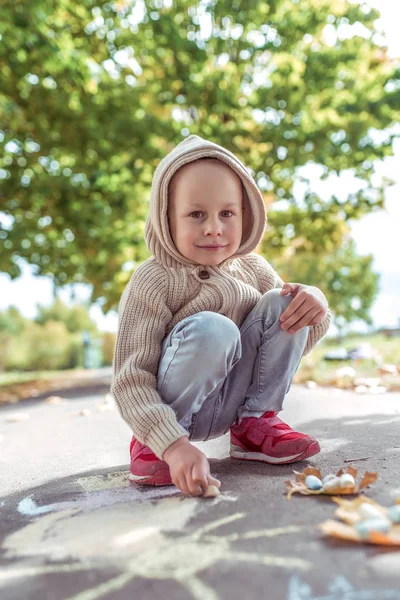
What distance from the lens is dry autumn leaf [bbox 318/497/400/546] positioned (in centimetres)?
106

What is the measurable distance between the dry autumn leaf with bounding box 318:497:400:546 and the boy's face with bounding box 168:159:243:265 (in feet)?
2.84

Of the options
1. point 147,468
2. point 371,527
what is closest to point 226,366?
point 147,468

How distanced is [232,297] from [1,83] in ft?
17.4

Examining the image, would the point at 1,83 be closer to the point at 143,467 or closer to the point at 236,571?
the point at 143,467

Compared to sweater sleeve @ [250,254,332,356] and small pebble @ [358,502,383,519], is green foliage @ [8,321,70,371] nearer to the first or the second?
sweater sleeve @ [250,254,332,356]

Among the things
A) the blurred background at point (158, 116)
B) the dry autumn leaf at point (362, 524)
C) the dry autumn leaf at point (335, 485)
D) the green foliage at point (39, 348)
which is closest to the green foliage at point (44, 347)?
the green foliage at point (39, 348)

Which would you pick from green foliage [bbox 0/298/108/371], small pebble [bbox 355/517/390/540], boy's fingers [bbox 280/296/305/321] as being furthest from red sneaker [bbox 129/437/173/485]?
green foliage [bbox 0/298/108/371]

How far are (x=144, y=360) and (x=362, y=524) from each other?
81 cm

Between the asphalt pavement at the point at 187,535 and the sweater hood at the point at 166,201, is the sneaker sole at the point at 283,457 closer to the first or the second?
the asphalt pavement at the point at 187,535

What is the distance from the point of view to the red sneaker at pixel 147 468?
1.63 m

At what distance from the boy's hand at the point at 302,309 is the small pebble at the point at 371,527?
2.51 ft

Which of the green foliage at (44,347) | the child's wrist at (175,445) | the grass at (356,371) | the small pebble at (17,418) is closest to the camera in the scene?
the child's wrist at (175,445)

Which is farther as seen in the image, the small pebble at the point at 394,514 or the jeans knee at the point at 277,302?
the jeans knee at the point at 277,302

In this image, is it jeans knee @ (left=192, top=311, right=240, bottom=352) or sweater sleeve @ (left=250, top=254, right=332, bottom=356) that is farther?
sweater sleeve @ (left=250, top=254, right=332, bottom=356)
